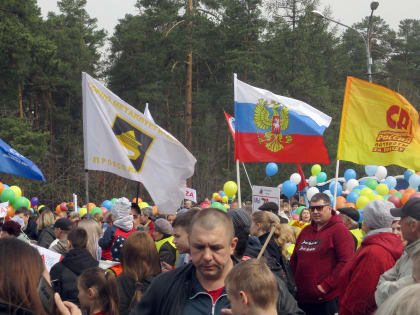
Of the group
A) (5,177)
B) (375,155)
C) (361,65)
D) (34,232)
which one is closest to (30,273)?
(375,155)

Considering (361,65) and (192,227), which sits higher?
(361,65)

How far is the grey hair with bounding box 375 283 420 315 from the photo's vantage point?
5.38ft

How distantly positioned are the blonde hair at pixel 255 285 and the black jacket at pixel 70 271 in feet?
9.28

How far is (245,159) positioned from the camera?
11.3 m

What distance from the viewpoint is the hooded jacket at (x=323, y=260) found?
635 centimetres

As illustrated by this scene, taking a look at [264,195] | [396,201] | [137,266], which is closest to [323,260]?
[137,266]

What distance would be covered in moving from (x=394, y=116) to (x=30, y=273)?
8.42 meters

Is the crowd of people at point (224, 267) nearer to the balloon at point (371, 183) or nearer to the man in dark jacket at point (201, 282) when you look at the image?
the man in dark jacket at point (201, 282)

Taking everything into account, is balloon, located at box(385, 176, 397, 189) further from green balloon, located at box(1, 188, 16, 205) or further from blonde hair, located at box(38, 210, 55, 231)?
blonde hair, located at box(38, 210, 55, 231)

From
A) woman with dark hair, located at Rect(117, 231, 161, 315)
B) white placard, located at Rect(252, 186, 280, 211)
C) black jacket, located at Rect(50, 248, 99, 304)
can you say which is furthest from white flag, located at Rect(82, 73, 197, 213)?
woman with dark hair, located at Rect(117, 231, 161, 315)

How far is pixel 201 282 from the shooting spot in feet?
11.2

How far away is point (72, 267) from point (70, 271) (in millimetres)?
42

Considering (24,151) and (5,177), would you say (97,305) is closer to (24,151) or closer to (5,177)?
(24,151)

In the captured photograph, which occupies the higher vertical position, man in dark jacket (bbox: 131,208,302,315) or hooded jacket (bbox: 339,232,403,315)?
man in dark jacket (bbox: 131,208,302,315)
